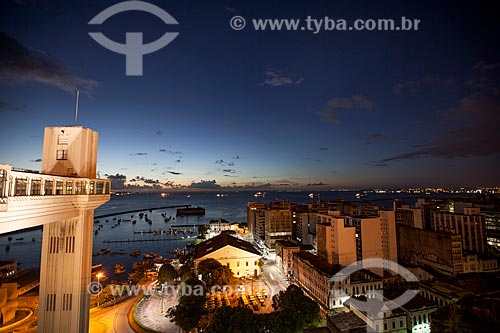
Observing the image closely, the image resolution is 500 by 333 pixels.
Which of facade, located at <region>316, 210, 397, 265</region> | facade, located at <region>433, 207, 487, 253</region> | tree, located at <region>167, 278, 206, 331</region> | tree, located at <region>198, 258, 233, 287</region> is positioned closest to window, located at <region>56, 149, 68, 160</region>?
tree, located at <region>167, 278, 206, 331</region>

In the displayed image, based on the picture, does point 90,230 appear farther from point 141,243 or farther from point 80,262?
point 141,243

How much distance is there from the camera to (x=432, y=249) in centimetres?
3097

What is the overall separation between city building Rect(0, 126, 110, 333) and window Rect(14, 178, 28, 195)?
2.81ft

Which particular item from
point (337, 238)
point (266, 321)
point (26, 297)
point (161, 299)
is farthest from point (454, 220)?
point (26, 297)

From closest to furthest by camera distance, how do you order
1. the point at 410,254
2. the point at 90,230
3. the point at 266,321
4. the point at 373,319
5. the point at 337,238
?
the point at 90,230 → the point at 266,321 → the point at 373,319 → the point at 337,238 → the point at 410,254

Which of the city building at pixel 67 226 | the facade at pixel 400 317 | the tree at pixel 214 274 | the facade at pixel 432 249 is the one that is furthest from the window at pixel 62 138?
the facade at pixel 432 249

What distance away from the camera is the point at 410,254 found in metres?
34.6

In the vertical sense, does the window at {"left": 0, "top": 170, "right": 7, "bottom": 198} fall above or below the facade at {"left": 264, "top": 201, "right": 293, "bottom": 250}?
above

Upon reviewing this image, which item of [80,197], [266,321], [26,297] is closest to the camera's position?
[80,197]

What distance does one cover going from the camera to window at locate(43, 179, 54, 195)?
673cm

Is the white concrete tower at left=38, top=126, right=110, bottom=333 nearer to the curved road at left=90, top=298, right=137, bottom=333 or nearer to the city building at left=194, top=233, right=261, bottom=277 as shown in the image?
the curved road at left=90, top=298, right=137, bottom=333

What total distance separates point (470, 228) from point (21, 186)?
4408 centimetres

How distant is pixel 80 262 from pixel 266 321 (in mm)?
9133

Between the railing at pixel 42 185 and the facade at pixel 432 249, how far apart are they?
33.9 meters
